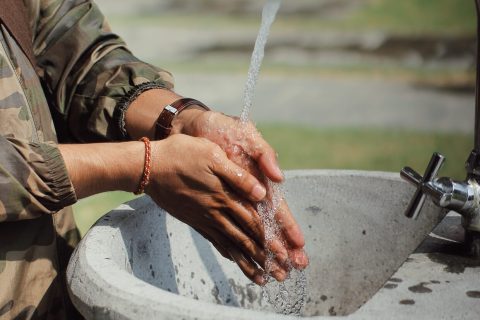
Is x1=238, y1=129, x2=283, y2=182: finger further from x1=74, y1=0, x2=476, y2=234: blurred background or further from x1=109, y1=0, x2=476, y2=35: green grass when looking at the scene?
x1=109, y1=0, x2=476, y2=35: green grass

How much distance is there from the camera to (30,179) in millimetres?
1451

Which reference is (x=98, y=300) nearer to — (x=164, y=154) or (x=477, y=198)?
(x=164, y=154)

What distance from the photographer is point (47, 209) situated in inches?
59.3

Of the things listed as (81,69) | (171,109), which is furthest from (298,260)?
(81,69)

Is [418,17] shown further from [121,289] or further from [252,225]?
[121,289]

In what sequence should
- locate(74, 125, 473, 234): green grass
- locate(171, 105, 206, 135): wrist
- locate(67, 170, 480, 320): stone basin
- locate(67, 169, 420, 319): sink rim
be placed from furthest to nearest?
1. locate(74, 125, 473, 234): green grass
2. locate(171, 105, 206, 135): wrist
3. locate(67, 170, 480, 320): stone basin
4. locate(67, 169, 420, 319): sink rim

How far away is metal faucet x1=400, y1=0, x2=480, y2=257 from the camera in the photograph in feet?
5.22

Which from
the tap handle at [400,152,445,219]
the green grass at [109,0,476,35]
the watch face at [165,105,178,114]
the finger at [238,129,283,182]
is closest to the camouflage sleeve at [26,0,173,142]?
the watch face at [165,105,178,114]

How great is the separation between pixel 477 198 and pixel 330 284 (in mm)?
466

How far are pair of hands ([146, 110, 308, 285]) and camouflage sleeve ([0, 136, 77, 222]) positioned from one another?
18 cm

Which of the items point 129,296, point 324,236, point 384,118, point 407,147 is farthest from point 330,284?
point 384,118

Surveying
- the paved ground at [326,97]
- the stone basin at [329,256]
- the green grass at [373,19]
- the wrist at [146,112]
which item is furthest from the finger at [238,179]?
the green grass at [373,19]

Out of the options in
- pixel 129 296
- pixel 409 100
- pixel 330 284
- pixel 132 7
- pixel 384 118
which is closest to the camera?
pixel 129 296

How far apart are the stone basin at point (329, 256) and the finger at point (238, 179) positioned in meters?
0.22
